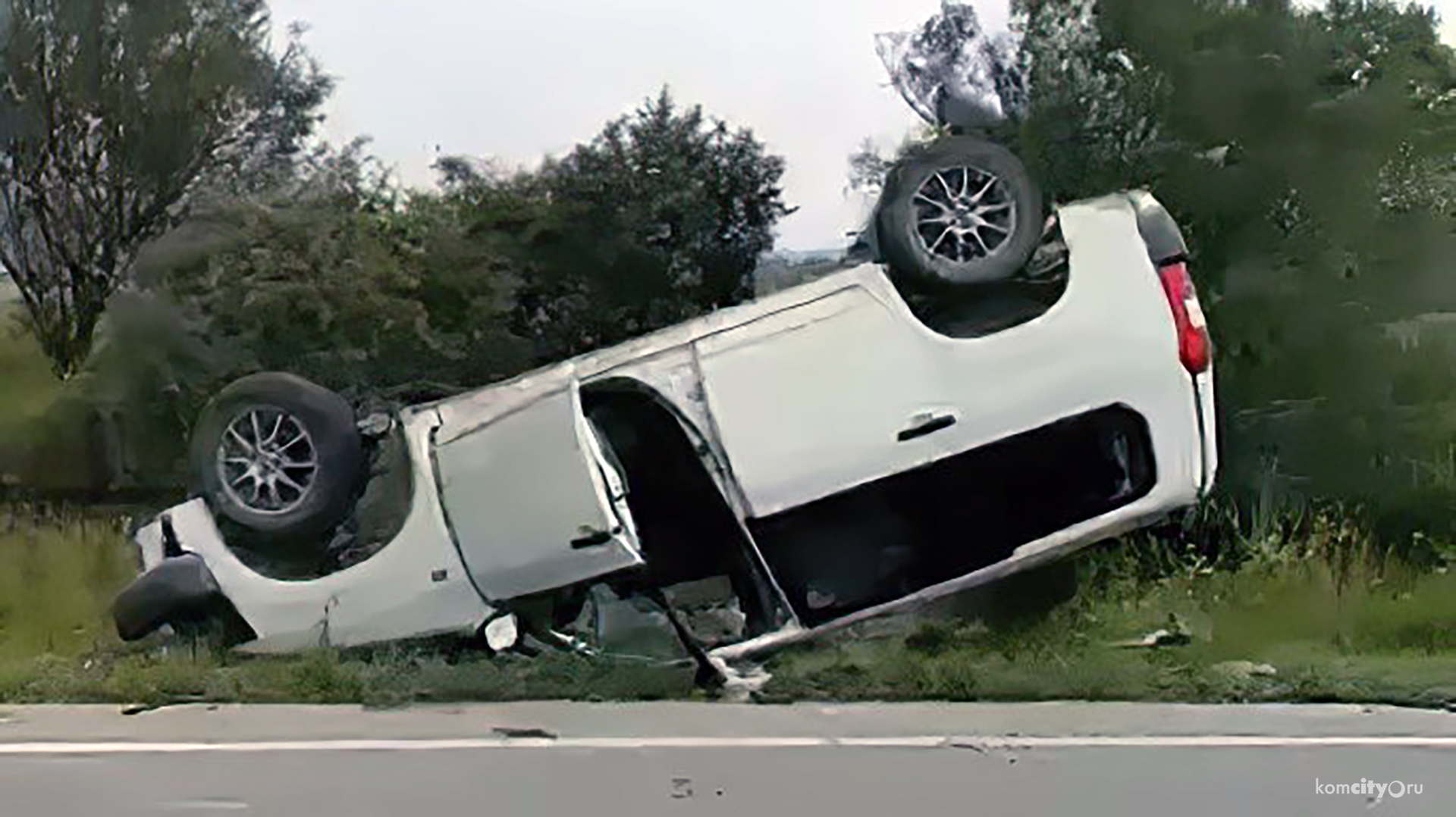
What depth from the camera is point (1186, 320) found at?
7.67 metres

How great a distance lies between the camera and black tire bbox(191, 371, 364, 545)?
775 cm

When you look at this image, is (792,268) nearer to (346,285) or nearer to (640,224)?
(640,224)

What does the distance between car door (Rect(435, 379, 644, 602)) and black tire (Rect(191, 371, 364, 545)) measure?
483mm

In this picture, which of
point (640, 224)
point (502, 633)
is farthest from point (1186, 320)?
point (502, 633)

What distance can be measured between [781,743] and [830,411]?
162 centimetres

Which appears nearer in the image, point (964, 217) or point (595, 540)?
point (595, 540)

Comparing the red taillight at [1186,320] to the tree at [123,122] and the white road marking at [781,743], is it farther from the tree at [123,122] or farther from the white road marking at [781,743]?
the tree at [123,122]

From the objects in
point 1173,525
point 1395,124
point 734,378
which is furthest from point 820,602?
point 1395,124

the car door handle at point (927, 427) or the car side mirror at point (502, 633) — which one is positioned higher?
the car door handle at point (927, 427)

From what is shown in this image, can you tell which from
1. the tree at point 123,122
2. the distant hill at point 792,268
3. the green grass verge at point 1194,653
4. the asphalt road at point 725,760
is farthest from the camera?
the tree at point 123,122

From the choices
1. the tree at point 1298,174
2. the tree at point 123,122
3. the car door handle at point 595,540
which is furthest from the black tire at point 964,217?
the tree at point 123,122

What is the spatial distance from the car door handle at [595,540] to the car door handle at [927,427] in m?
1.38

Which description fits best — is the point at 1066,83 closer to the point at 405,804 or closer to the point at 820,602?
the point at 820,602

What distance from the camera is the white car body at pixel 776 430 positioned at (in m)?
7.57
